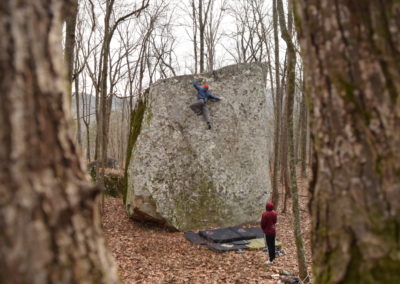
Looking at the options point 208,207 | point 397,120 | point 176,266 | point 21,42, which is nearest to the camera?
point 21,42

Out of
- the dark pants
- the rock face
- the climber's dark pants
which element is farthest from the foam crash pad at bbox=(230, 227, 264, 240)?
the climber's dark pants

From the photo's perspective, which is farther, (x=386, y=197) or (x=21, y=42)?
(x=386, y=197)

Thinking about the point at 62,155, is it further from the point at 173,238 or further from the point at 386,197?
the point at 173,238

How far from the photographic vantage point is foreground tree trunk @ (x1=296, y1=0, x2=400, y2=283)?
4.97ft

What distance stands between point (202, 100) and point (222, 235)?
351cm

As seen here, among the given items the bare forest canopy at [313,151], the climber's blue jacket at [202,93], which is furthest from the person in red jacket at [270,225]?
the bare forest canopy at [313,151]

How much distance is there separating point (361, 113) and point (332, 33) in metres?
0.37

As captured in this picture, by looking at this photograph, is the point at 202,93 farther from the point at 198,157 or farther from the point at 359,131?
the point at 359,131

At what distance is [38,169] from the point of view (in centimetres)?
121

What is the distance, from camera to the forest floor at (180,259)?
593 cm

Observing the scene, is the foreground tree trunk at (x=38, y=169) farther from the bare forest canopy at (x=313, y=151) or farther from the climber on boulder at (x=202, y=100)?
the climber on boulder at (x=202, y=100)

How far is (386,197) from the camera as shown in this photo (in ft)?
4.99

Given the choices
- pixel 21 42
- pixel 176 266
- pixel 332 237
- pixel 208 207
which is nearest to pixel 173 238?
pixel 208 207

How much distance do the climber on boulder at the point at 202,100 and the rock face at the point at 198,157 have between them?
0.15 metres
